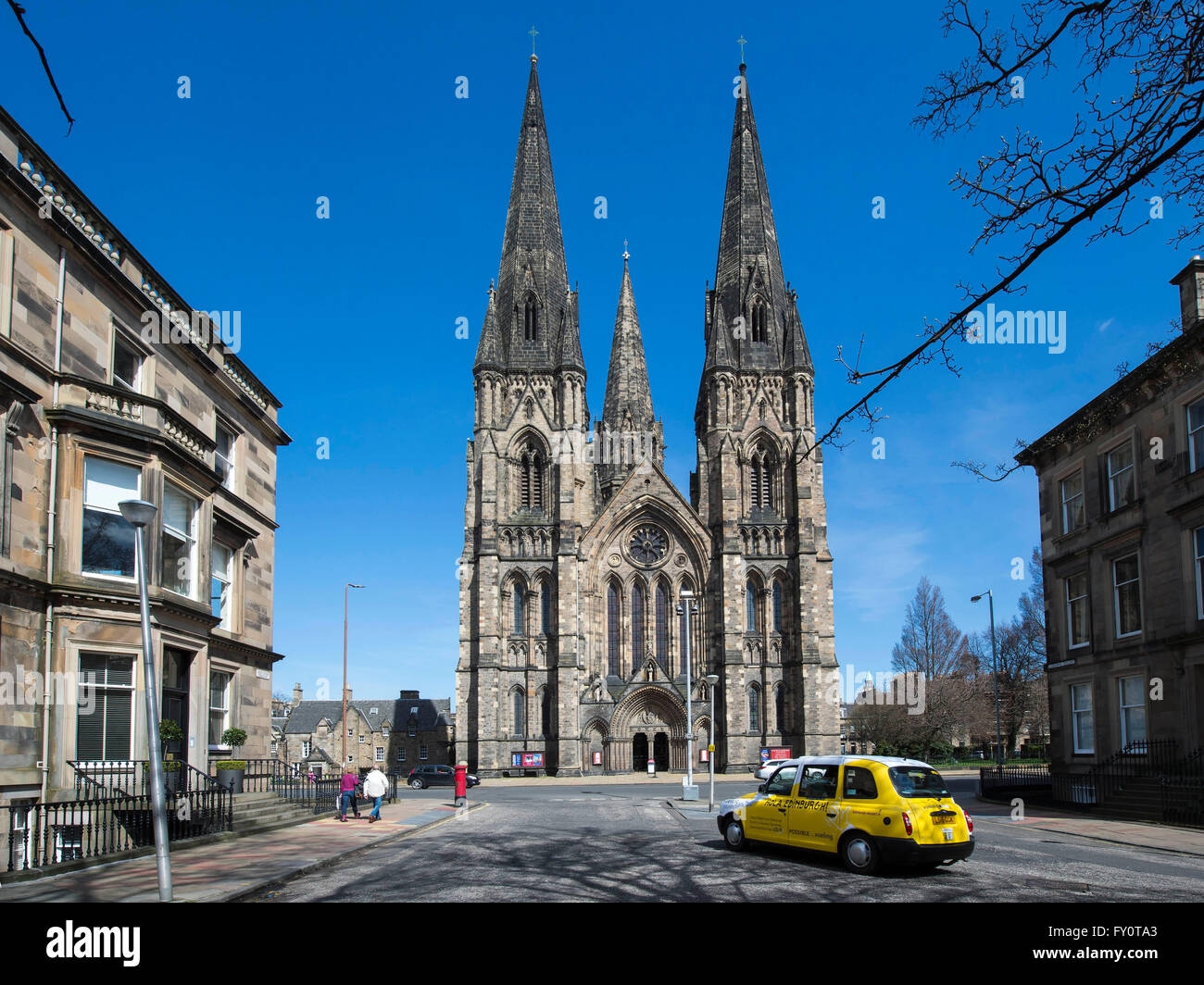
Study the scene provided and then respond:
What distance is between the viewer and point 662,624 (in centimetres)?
6278

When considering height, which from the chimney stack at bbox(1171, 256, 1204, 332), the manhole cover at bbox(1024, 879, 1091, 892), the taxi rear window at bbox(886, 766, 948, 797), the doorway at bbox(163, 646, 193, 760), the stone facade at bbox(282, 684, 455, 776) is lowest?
the stone facade at bbox(282, 684, 455, 776)

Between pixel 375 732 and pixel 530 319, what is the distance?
39.5m

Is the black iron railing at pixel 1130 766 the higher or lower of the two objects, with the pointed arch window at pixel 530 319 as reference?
lower

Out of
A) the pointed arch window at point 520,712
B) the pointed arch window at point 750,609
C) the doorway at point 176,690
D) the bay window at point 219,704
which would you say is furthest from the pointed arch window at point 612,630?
the doorway at point 176,690

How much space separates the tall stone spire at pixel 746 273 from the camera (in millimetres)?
66250

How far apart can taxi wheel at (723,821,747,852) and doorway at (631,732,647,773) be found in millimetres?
45542

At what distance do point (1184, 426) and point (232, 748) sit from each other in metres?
22.0

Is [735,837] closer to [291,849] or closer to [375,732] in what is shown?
[291,849]

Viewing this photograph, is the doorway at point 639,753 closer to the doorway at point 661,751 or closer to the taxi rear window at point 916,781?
the doorway at point 661,751

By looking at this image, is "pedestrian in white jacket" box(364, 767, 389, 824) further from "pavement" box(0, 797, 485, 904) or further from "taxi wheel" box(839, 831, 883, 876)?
"taxi wheel" box(839, 831, 883, 876)

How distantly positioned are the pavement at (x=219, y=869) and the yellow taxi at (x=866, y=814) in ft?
21.9

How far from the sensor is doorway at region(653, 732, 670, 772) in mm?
61341

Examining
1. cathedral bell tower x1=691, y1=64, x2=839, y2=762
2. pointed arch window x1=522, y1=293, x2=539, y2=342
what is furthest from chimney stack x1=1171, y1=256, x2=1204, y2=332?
pointed arch window x1=522, y1=293, x2=539, y2=342
